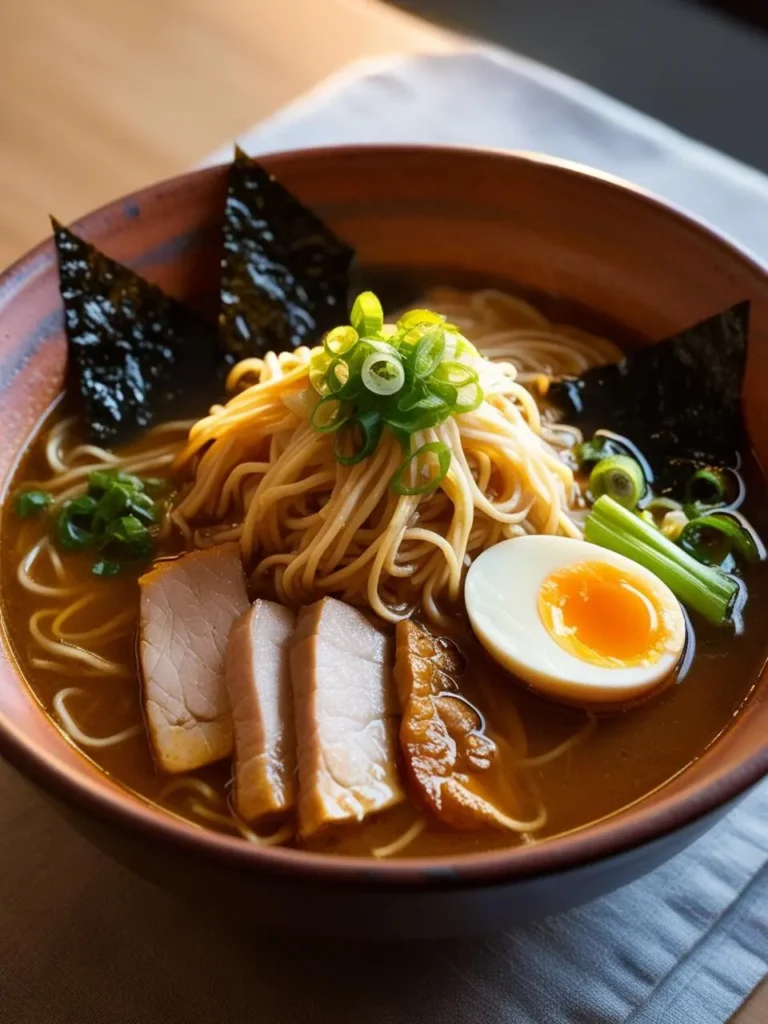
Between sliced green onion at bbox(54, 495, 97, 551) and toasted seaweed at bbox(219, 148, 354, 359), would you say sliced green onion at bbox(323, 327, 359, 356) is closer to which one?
toasted seaweed at bbox(219, 148, 354, 359)

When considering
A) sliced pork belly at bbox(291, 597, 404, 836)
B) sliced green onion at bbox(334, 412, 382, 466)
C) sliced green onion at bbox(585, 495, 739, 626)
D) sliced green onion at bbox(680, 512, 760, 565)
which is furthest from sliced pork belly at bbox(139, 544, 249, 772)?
sliced green onion at bbox(680, 512, 760, 565)

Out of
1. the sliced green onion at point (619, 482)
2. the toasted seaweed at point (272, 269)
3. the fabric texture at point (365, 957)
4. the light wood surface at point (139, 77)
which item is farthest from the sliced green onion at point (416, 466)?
the light wood surface at point (139, 77)

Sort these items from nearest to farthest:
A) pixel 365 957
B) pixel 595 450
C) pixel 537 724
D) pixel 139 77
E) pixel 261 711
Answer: pixel 365 957 → pixel 261 711 → pixel 537 724 → pixel 595 450 → pixel 139 77

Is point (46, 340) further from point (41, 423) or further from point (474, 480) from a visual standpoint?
point (474, 480)

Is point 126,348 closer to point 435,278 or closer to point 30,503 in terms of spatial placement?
point 30,503

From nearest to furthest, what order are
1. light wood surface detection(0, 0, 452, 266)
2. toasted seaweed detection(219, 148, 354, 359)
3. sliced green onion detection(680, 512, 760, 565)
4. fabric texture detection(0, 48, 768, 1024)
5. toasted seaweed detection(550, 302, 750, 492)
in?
fabric texture detection(0, 48, 768, 1024) → sliced green onion detection(680, 512, 760, 565) → toasted seaweed detection(550, 302, 750, 492) → toasted seaweed detection(219, 148, 354, 359) → light wood surface detection(0, 0, 452, 266)

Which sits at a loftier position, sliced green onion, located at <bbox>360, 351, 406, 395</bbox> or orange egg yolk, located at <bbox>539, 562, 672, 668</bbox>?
sliced green onion, located at <bbox>360, 351, 406, 395</bbox>

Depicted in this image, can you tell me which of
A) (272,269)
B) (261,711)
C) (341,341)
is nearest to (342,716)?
(261,711)
